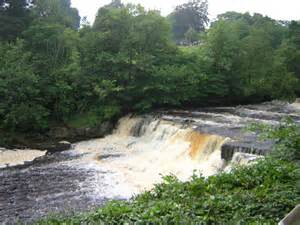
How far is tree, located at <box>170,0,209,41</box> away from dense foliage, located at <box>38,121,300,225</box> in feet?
154

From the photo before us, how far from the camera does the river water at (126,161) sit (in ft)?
34.6

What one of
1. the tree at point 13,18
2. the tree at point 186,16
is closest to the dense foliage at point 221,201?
the tree at point 13,18

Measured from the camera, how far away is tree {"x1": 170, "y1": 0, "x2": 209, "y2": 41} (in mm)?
51906

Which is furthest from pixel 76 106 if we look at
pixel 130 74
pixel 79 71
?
pixel 130 74

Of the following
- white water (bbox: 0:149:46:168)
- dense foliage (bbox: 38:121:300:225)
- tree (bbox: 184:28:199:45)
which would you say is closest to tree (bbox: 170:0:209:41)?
tree (bbox: 184:28:199:45)

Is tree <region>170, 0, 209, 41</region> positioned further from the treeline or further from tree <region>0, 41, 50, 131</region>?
tree <region>0, 41, 50, 131</region>

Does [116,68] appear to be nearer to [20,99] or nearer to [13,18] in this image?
[20,99]

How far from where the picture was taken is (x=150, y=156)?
14977 millimetres

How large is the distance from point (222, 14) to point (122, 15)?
3274 cm

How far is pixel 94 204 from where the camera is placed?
9.94 m

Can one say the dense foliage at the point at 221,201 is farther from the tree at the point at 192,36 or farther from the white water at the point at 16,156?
the tree at the point at 192,36

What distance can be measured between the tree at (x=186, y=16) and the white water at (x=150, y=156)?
117 feet

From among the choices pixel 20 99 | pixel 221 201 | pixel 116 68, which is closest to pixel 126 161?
pixel 20 99

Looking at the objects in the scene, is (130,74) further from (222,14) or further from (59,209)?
(222,14)
